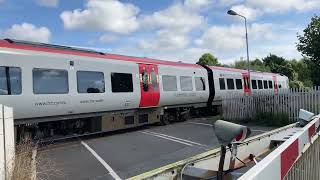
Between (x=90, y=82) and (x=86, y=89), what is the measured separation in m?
0.32

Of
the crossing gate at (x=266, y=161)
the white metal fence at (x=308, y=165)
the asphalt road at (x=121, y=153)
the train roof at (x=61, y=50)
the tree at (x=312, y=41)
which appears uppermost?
the tree at (x=312, y=41)

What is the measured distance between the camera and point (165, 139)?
15617 millimetres

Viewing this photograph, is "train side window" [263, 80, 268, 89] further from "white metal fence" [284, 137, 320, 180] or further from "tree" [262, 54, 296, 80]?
"tree" [262, 54, 296, 80]

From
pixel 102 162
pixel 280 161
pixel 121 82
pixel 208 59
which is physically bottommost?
pixel 102 162

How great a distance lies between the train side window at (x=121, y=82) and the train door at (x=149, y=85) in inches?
35.0

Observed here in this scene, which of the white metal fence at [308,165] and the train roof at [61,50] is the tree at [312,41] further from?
the white metal fence at [308,165]

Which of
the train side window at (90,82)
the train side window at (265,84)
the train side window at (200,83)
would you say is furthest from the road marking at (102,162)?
the train side window at (265,84)

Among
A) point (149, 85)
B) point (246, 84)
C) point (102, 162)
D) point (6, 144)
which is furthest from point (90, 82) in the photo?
point (246, 84)

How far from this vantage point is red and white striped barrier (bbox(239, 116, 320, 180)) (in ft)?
8.59

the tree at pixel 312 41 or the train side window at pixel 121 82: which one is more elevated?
the tree at pixel 312 41

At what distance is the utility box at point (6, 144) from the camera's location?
5.95 m

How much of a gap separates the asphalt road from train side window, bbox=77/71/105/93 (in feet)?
5.85

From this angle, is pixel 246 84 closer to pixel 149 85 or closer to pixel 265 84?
pixel 265 84

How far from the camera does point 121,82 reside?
17344mm
